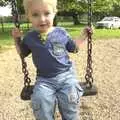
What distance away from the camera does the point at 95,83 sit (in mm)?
7707

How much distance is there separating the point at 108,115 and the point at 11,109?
152 cm

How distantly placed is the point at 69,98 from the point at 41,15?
2.43 ft

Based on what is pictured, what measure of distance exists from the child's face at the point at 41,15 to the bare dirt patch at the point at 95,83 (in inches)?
102

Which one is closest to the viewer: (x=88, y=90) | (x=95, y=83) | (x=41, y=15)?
(x=41, y=15)

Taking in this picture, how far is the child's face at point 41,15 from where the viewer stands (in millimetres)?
3154

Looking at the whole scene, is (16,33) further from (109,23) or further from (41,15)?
(109,23)

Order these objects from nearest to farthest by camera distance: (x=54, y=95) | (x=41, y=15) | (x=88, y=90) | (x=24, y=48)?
1. (x=41, y=15)
2. (x=54, y=95)
3. (x=24, y=48)
4. (x=88, y=90)

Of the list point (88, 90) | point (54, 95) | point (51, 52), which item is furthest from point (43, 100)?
point (88, 90)

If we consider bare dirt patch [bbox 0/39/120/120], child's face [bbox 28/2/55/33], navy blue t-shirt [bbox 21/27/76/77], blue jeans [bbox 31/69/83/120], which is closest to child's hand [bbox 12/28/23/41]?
navy blue t-shirt [bbox 21/27/76/77]

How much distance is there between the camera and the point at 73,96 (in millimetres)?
3359

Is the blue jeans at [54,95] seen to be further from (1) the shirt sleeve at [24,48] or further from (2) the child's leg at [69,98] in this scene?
(1) the shirt sleeve at [24,48]

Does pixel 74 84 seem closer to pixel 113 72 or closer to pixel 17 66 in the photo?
pixel 113 72

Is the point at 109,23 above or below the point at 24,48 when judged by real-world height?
below

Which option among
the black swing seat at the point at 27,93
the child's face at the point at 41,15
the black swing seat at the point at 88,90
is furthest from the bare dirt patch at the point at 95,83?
the child's face at the point at 41,15
